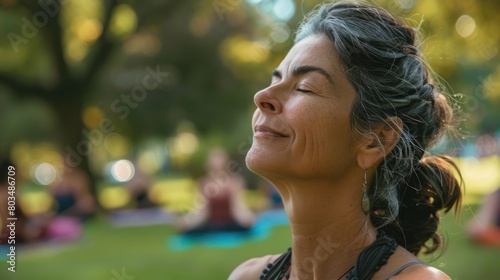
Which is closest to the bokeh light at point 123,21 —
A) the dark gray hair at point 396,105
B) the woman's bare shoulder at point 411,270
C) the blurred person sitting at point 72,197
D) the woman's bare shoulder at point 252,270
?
the blurred person sitting at point 72,197

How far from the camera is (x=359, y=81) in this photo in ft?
6.47

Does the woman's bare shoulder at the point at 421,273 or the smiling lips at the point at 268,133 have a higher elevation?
the smiling lips at the point at 268,133

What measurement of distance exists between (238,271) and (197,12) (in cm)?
1375

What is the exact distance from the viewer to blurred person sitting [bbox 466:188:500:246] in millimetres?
9133

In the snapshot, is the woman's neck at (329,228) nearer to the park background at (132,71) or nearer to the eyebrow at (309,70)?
the eyebrow at (309,70)

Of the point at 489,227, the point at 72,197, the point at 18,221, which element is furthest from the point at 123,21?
the point at 489,227

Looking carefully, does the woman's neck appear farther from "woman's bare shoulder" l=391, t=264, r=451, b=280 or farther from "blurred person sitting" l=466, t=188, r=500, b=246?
"blurred person sitting" l=466, t=188, r=500, b=246

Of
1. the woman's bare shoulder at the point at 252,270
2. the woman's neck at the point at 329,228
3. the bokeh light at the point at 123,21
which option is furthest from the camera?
the bokeh light at the point at 123,21

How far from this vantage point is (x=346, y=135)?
198 centimetres

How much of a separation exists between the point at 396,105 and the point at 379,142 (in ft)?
0.40

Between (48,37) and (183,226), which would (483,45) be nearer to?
(183,226)

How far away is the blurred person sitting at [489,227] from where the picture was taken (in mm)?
9133

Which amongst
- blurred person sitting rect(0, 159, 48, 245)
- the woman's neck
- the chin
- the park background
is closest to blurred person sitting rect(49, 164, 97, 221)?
the park background

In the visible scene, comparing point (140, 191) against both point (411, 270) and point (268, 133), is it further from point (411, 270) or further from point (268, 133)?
point (411, 270)
